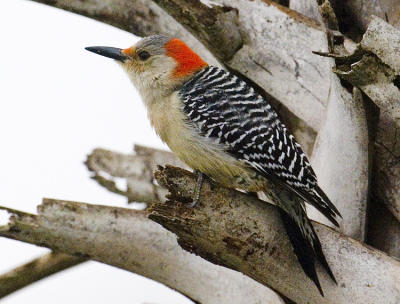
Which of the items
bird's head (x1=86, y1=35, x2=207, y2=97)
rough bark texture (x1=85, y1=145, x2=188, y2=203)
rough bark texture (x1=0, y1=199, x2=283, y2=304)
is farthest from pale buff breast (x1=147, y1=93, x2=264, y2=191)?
rough bark texture (x1=85, y1=145, x2=188, y2=203)

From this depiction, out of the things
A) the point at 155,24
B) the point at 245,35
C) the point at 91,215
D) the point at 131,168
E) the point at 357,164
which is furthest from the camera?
the point at 131,168

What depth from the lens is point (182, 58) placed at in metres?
4.02

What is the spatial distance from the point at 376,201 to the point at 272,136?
66 centimetres

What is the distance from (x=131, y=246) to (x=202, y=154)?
665mm

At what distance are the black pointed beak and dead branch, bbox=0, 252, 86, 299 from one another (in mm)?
1194

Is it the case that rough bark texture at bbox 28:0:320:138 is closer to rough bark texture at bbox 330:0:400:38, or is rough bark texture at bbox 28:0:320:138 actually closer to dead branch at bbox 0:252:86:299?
rough bark texture at bbox 330:0:400:38

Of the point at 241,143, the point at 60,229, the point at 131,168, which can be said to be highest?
the point at 241,143

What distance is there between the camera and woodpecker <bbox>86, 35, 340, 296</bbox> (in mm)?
3260

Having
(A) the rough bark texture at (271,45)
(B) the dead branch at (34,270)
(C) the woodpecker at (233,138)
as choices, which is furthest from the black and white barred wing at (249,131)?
(B) the dead branch at (34,270)

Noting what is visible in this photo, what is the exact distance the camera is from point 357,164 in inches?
136

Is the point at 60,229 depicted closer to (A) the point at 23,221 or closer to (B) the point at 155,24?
(A) the point at 23,221

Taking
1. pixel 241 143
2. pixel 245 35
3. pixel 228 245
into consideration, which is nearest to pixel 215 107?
pixel 241 143

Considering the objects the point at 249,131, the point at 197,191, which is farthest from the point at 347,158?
the point at 197,191

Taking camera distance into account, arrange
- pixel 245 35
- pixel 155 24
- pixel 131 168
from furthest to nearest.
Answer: pixel 131 168 < pixel 155 24 < pixel 245 35
